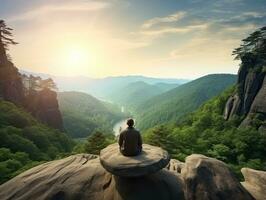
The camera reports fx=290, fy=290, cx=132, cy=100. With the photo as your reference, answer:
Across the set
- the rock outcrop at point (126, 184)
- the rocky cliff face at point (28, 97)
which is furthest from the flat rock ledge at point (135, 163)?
the rocky cliff face at point (28, 97)

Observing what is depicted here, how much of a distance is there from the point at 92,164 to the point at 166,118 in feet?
548

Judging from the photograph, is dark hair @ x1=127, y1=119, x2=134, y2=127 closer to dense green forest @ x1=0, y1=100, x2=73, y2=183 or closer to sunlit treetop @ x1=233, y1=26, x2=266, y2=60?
dense green forest @ x1=0, y1=100, x2=73, y2=183

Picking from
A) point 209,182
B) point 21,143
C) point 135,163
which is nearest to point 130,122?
point 135,163

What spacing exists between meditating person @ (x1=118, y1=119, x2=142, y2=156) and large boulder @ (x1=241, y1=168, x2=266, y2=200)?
681 cm

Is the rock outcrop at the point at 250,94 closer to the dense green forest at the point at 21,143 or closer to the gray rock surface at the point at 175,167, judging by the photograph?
the dense green forest at the point at 21,143

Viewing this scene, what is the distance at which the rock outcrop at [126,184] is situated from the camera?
15188 mm

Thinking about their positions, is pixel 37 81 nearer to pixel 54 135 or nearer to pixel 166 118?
pixel 54 135

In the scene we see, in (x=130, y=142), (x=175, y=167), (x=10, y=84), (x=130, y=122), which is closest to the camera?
(x=130, y=142)

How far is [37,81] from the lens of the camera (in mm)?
87312

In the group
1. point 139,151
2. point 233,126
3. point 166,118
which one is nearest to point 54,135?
point 233,126

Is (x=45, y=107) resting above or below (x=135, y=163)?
below

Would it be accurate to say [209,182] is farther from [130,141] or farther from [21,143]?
[21,143]

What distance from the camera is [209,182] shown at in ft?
50.2

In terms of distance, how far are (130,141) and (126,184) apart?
7.68 feet
